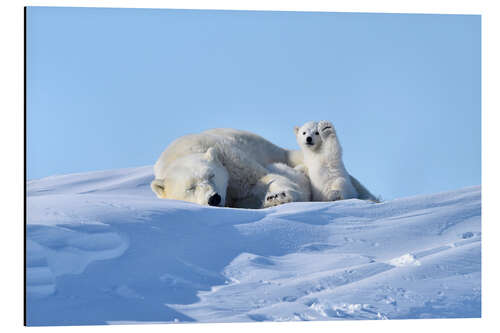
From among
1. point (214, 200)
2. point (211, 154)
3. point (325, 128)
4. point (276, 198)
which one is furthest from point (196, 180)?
point (325, 128)

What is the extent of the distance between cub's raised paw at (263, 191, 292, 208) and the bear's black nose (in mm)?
592

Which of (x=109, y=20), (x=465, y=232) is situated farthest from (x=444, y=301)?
(x=109, y=20)

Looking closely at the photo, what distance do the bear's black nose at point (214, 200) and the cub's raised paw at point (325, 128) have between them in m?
1.19

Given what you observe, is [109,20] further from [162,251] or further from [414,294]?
[414,294]

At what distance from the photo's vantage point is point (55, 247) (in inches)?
156

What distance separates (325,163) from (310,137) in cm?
26

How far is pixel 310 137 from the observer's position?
6.12 metres

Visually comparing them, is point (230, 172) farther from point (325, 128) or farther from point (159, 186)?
point (325, 128)

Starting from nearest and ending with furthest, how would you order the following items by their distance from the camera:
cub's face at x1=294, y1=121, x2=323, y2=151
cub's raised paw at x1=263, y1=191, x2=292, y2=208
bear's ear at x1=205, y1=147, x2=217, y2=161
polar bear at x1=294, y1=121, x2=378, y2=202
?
cub's raised paw at x1=263, y1=191, x2=292, y2=208 < bear's ear at x1=205, y1=147, x2=217, y2=161 < polar bear at x1=294, y1=121, x2=378, y2=202 < cub's face at x1=294, y1=121, x2=323, y2=151

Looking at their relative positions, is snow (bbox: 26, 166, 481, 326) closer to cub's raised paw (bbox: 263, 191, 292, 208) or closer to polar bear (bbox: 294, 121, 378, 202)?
cub's raised paw (bbox: 263, 191, 292, 208)

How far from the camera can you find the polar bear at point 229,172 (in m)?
5.66

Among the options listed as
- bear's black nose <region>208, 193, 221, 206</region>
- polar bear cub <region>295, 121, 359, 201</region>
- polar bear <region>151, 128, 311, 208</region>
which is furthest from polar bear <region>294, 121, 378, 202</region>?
bear's black nose <region>208, 193, 221, 206</region>

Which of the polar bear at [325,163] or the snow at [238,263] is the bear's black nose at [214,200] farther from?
the polar bear at [325,163]

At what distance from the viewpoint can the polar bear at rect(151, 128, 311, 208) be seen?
566 centimetres
